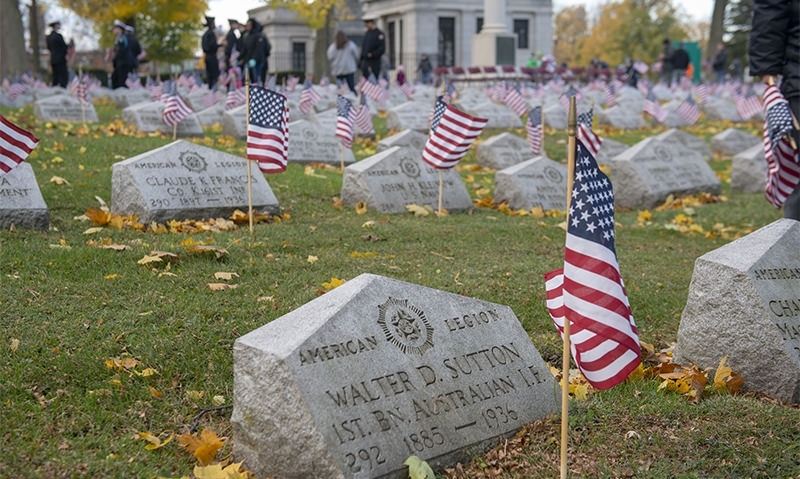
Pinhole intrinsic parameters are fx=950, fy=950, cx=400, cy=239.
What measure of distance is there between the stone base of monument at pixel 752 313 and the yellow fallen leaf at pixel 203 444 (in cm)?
270

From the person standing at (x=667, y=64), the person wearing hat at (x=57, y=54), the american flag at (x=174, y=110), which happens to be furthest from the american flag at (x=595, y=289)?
the person standing at (x=667, y=64)

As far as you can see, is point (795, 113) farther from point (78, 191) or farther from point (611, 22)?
point (611, 22)

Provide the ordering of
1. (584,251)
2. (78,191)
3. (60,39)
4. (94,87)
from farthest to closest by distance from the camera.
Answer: (94,87) < (60,39) < (78,191) < (584,251)

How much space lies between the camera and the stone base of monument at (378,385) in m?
3.68

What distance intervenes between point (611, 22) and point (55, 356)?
78380 millimetres

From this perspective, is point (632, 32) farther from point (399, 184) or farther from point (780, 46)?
point (780, 46)

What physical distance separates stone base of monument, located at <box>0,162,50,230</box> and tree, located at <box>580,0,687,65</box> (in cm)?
6916

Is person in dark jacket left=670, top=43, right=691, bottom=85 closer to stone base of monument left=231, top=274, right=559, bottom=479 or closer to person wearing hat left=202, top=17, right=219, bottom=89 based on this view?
person wearing hat left=202, top=17, right=219, bottom=89

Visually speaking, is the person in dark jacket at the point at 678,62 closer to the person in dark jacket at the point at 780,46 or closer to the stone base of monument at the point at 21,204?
the person in dark jacket at the point at 780,46

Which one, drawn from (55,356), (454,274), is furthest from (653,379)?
(55,356)

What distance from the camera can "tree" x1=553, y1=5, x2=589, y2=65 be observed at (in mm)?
101750

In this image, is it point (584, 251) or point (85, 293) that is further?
point (85, 293)

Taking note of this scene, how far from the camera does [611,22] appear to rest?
258ft

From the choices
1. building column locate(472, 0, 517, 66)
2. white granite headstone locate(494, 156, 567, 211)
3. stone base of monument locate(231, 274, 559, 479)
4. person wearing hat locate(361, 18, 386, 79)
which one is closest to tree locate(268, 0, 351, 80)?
person wearing hat locate(361, 18, 386, 79)
